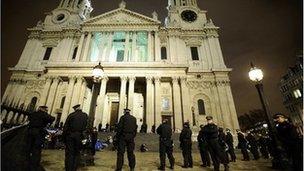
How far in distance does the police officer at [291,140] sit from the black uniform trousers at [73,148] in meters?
5.78

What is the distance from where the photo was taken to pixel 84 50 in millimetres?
30469

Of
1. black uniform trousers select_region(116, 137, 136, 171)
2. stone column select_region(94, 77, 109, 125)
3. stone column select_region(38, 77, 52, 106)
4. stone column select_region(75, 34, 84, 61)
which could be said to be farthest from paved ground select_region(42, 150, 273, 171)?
stone column select_region(75, 34, 84, 61)

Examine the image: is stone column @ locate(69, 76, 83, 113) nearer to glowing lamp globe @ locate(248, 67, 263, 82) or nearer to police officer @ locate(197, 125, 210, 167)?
police officer @ locate(197, 125, 210, 167)

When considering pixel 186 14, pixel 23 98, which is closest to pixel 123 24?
pixel 186 14

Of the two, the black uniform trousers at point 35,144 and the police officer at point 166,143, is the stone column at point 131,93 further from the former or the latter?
the black uniform trousers at point 35,144

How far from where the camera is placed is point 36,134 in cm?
581

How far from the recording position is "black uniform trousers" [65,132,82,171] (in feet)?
19.1

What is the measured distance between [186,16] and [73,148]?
33.8m

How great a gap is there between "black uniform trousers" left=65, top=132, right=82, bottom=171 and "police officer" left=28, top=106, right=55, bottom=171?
71 cm

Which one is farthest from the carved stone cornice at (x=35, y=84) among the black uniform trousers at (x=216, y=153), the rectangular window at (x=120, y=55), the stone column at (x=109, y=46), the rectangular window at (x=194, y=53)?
the black uniform trousers at (x=216, y=153)

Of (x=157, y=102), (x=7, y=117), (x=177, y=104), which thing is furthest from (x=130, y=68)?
(x=7, y=117)

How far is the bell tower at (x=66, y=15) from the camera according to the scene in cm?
3600

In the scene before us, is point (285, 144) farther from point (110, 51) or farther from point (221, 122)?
point (110, 51)

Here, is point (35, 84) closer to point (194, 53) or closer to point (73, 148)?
point (194, 53)
